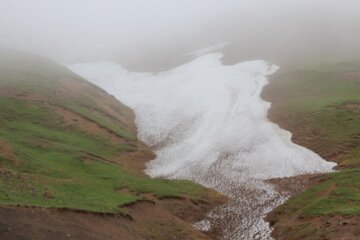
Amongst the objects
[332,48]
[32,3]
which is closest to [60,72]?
[332,48]

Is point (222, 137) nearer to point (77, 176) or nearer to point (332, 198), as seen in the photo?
point (77, 176)

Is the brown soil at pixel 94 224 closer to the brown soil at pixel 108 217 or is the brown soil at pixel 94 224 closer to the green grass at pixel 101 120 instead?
the brown soil at pixel 108 217

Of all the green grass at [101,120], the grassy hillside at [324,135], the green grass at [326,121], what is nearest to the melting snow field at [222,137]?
the grassy hillside at [324,135]

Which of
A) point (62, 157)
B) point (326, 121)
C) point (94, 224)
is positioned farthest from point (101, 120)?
point (94, 224)

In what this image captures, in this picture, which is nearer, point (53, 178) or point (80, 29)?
point (53, 178)

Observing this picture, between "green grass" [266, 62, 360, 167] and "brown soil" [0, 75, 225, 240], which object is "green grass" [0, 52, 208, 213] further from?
"green grass" [266, 62, 360, 167]

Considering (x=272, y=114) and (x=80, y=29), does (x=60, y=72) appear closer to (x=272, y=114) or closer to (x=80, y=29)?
(x=272, y=114)
